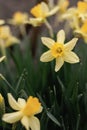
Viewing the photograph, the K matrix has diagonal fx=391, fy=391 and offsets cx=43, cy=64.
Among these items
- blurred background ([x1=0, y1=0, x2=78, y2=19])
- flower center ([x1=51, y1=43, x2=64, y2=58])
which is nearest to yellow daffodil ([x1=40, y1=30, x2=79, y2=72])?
flower center ([x1=51, y1=43, x2=64, y2=58])

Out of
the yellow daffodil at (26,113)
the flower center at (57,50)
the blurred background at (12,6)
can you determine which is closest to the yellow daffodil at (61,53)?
the flower center at (57,50)

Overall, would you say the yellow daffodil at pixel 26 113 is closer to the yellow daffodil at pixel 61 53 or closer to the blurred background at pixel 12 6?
the yellow daffodil at pixel 61 53

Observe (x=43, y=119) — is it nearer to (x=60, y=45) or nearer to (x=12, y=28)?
(x=60, y=45)

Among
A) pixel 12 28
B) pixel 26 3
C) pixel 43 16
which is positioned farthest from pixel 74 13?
pixel 26 3

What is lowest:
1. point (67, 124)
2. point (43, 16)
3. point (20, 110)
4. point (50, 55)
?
point (67, 124)

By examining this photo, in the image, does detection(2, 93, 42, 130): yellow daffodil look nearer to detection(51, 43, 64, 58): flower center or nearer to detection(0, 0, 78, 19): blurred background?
detection(51, 43, 64, 58): flower center
